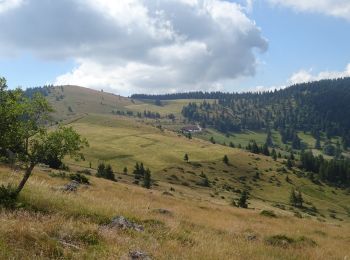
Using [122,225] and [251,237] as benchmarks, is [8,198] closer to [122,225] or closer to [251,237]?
[122,225]

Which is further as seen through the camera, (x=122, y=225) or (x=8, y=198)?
(x=8, y=198)

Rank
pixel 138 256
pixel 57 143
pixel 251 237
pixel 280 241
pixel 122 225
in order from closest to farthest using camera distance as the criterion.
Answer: pixel 138 256 → pixel 122 225 → pixel 57 143 → pixel 280 241 → pixel 251 237

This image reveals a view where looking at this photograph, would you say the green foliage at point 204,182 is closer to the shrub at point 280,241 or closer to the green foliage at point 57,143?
the shrub at point 280,241

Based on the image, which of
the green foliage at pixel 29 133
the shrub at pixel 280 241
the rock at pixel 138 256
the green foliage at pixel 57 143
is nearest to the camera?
the rock at pixel 138 256

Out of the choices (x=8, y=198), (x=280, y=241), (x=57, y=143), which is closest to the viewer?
(x=8, y=198)

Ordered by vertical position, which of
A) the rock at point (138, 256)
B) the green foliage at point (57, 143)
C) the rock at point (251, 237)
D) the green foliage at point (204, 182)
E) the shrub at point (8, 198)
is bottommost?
the green foliage at point (204, 182)

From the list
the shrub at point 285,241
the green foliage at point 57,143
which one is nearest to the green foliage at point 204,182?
the shrub at point 285,241

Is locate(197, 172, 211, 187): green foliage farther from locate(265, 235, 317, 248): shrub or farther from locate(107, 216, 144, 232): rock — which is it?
locate(107, 216, 144, 232): rock

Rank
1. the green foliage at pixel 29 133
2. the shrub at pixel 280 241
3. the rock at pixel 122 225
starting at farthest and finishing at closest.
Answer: the shrub at pixel 280 241 < the green foliage at pixel 29 133 < the rock at pixel 122 225

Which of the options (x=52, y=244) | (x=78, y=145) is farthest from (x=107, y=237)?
(x=78, y=145)

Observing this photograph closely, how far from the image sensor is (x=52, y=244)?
32.1 ft

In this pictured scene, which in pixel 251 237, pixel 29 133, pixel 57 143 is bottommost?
pixel 251 237

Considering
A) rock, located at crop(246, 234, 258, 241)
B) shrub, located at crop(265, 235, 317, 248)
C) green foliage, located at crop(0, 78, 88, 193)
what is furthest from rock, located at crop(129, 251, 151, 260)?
shrub, located at crop(265, 235, 317, 248)

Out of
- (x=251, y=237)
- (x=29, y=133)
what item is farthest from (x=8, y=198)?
(x=251, y=237)
